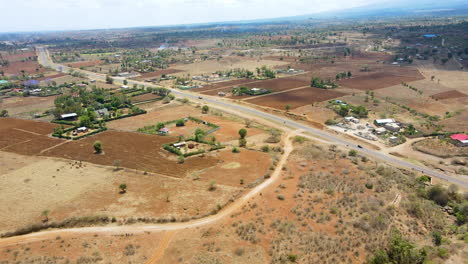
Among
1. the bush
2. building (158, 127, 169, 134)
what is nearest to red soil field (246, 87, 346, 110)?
building (158, 127, 169, 134)

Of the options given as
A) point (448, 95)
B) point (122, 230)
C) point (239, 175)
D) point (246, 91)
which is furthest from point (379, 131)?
point (122, 230)

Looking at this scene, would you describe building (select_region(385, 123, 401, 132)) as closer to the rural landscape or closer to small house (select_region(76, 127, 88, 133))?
the rural landscape

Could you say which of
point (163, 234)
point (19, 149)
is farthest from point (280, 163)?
point (19, 149)

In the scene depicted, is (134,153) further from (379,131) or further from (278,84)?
(278,84)

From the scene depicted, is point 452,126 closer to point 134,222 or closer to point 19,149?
point 134,222

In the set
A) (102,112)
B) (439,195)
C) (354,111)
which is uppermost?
(102,112)
